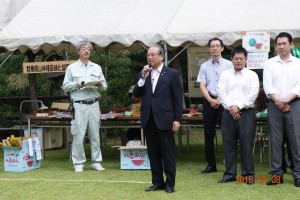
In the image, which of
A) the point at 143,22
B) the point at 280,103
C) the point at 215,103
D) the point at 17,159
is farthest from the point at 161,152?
the point at 143,22

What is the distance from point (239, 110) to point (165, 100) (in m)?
1.01

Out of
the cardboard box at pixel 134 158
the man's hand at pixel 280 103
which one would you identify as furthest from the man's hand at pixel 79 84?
the man's hand at pixel 280 103

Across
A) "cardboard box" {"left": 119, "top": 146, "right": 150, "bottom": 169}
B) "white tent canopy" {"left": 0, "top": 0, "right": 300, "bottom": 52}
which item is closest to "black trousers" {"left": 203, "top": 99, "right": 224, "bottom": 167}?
"cardboard box" {"left": 119, "top": 146, "right": 150, "bottom": 169}

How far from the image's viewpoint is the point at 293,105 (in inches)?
271

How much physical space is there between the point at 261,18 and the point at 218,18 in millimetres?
615

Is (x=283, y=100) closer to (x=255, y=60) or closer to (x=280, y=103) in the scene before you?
(x=280, y=103)

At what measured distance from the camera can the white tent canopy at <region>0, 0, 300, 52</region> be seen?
27.3 ft

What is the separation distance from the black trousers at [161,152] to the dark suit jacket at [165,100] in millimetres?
90

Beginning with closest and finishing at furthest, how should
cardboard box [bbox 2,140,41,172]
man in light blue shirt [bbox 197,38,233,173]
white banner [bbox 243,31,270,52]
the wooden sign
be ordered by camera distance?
man in light blue shirt [bbox 197,38,233,173], white banner [bbox 243,31,270,52], cardboard box [bbox 2,140,41,172], the wooden sign

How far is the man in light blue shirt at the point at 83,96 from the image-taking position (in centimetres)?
834

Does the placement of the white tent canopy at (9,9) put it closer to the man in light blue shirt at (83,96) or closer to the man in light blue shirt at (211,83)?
the man in light blue shirt at (83,96)

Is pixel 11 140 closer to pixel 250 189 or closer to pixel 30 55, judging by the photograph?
pixel 250 189

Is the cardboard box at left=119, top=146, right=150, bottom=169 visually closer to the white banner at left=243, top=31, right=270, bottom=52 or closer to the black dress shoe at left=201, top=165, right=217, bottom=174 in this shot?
the black dress shoe at left=201, top=165, right=217, bottom=174

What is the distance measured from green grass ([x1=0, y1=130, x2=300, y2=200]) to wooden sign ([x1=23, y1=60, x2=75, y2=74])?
144cm
